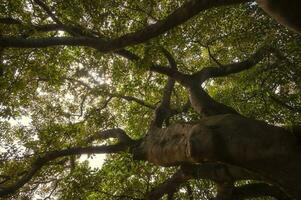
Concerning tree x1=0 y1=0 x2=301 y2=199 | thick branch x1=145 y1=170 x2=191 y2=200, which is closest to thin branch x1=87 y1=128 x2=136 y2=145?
tree x1=0 y1=0 x2=301 y2=199

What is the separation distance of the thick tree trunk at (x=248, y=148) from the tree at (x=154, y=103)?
0.02 metres

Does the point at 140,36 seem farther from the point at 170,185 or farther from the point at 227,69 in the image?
the point at 227,69

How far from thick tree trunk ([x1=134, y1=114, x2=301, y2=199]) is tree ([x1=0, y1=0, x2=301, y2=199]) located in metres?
0.02

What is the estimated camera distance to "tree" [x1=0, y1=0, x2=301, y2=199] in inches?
227

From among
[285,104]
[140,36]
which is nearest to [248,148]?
[140,36]

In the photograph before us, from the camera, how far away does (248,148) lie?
5.38m

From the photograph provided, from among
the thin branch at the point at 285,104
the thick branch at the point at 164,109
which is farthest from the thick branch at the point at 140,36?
the thin branch at the point at 285,104

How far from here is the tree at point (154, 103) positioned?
577 cm

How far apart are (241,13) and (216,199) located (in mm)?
6665

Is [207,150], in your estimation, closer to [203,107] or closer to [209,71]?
[203,107]

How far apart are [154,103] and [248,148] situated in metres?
9.58

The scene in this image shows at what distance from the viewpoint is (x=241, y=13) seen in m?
11.4

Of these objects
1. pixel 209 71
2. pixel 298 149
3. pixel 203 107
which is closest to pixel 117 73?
pixel 209 71

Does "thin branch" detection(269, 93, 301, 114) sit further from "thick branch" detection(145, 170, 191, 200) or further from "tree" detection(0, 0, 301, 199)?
"thick branch" detection(145, 170, 191, 200)
